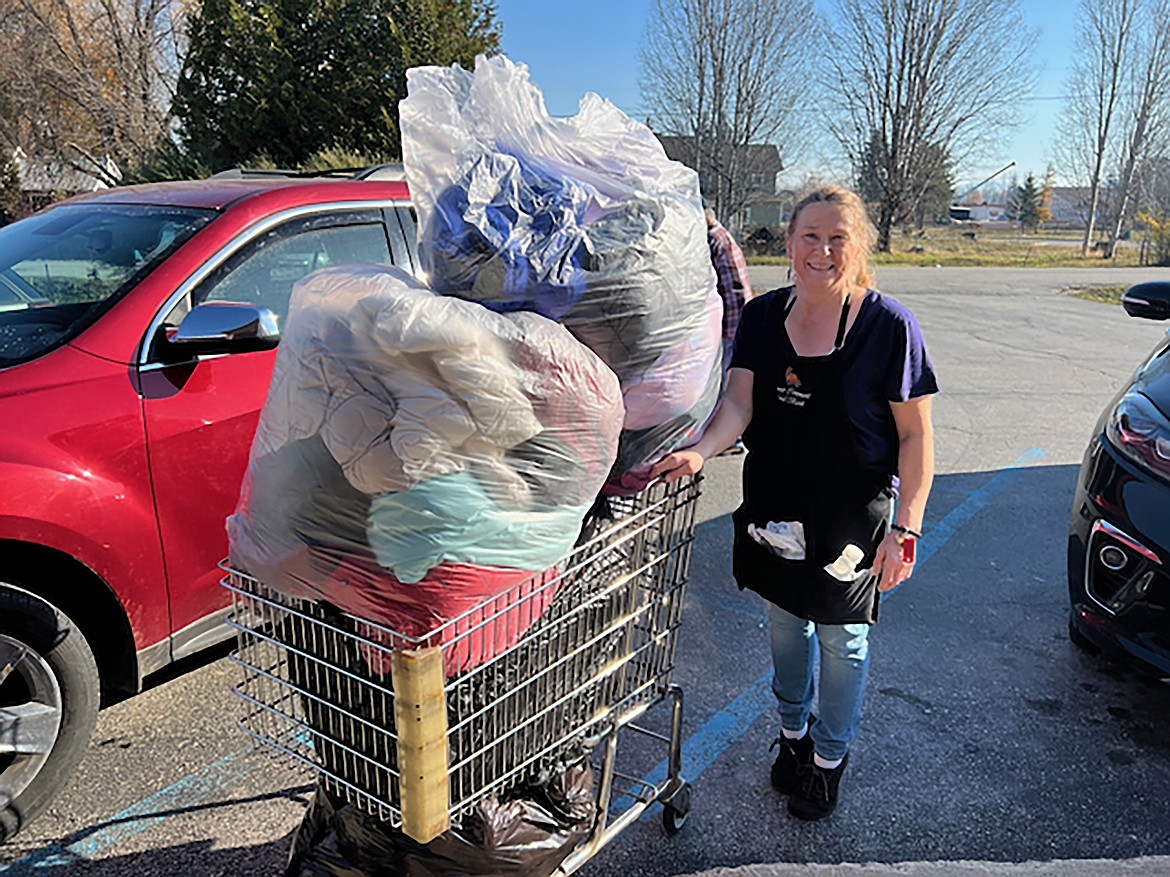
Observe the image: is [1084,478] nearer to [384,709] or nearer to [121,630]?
[384,709]

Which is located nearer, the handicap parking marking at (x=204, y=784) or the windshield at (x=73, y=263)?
the handicap parking marking at (x=204, y=784)

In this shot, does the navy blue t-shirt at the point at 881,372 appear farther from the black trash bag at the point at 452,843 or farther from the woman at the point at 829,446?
the black trash bag at the point at 452,843

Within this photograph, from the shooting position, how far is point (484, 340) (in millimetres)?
1561

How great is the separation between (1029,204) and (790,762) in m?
83.8

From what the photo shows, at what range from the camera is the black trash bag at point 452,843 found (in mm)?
1981

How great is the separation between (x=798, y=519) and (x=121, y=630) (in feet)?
6.80

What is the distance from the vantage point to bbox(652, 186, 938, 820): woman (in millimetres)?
2400

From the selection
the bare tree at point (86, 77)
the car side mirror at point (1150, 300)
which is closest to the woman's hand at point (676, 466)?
the car side mirror at point (1150, 300)

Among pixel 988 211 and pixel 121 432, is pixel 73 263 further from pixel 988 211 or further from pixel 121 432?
pixel 988 211

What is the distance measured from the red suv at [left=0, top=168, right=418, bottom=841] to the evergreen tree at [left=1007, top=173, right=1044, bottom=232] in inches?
3160

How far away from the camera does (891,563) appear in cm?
245

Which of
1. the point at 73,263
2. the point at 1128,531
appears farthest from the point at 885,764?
the point at 73,263

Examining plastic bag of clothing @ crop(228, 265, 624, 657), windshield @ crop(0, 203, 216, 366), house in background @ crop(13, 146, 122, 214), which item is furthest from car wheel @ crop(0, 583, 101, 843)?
house in background @ crop(13, 146, 122, 214)

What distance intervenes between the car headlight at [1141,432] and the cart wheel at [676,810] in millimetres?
1925
